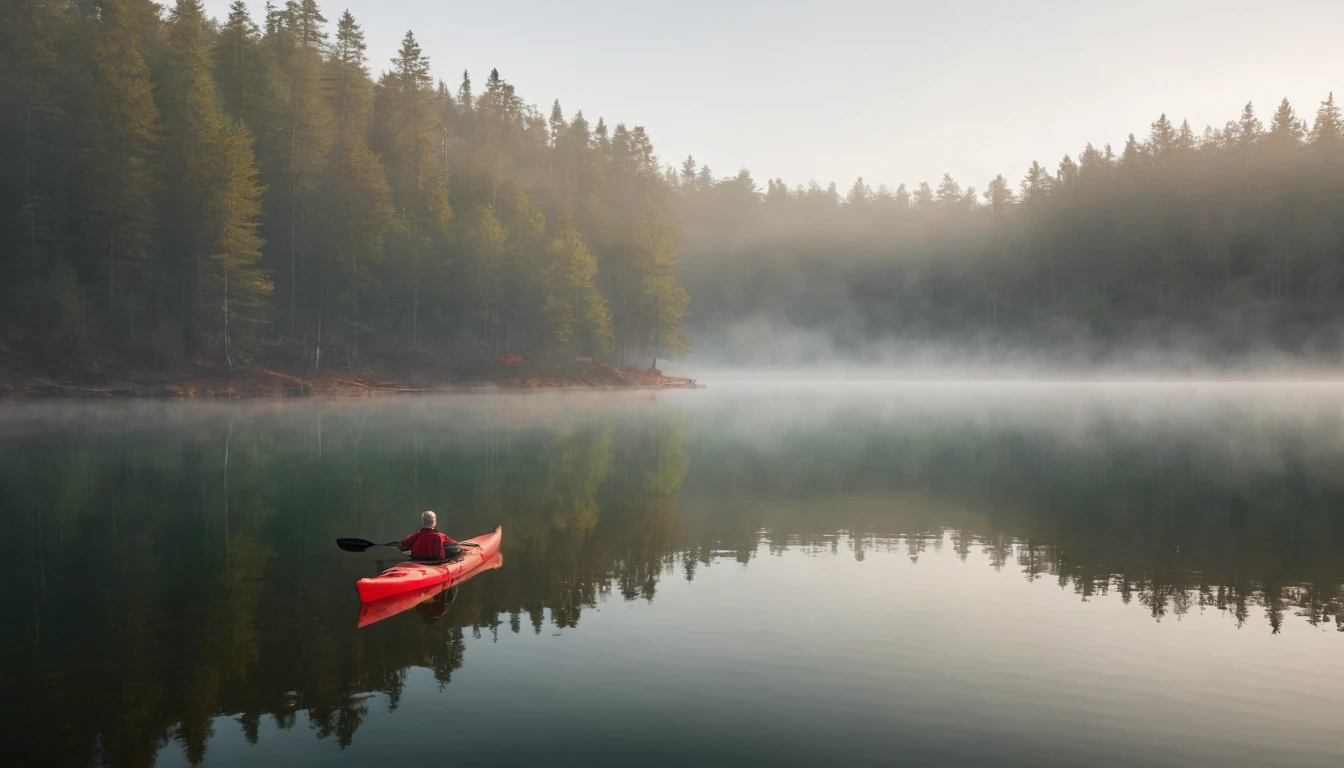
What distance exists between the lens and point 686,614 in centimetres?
1573

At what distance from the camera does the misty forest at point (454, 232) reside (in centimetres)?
6906

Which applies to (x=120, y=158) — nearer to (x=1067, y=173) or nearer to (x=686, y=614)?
(x=686, y=614)

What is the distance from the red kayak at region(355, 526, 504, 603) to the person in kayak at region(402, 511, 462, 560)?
0.17m

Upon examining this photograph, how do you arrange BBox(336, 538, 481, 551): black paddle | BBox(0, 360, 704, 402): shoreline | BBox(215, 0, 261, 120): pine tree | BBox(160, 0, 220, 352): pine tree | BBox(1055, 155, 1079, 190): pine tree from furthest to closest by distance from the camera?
BBox(1055, 155, 1079, 190): pine tree < BBox(215, 0, 261, 120): pine tree < BBox(160, 0, 220, 352): pine tree < BBox(0, 360, 704, 402): shoreline < BBox(336, 538, 481, 551): black paddle

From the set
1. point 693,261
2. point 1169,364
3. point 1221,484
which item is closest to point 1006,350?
point 1169,364

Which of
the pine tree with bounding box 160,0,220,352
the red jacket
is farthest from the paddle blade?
the pine tree with bounding box 160,0,220,352

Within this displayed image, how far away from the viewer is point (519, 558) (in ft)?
65.6

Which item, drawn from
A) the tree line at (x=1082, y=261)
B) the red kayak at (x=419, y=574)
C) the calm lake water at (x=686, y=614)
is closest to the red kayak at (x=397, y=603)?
the red kayak at (x=419, y=574)

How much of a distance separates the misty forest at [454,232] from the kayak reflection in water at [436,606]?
200 feet

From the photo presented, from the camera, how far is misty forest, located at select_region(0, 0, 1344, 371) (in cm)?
6906

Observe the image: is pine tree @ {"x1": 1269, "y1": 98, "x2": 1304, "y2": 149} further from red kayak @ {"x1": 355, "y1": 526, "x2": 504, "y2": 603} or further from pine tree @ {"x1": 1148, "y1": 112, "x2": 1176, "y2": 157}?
red kayak @ {"x1": 355, "y1": 526, "x2": 504, "y2": 603}

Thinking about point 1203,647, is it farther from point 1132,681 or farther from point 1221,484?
point 1221,484

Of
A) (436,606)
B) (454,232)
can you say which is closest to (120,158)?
(454,232)

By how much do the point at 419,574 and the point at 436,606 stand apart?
2.76ft
